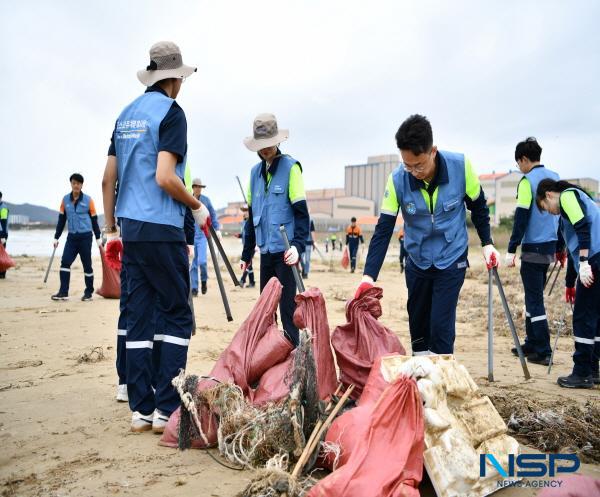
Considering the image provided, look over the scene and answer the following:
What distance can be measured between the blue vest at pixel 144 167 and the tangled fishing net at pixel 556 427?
2.31 meters

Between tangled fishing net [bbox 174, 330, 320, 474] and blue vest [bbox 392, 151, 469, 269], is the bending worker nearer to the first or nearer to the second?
blue vest [bbox 392, 151, 469, 269]

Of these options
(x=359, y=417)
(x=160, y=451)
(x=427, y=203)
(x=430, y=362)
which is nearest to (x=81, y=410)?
→ (x=160, y=451)

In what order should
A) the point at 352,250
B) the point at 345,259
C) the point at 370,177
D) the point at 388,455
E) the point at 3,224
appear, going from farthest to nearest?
1. the point at 370,177
2. the point at 345,259
3. the point at 352,250
4. the point at 3,224
5. the point at 388,455

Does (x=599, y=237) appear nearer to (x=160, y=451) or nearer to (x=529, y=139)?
(x=529, y=139)

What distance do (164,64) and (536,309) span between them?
4.18 metres

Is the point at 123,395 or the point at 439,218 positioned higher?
the point at 439,218

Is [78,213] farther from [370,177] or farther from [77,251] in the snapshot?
[370,177]

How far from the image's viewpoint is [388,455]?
2131mm

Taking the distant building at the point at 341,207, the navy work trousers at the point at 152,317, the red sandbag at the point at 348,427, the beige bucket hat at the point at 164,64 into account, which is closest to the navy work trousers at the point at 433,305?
the red sandbag at the point at 348,427

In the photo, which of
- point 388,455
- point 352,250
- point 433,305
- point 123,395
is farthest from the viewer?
point 352,250

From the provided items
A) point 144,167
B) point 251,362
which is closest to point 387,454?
point 251,362

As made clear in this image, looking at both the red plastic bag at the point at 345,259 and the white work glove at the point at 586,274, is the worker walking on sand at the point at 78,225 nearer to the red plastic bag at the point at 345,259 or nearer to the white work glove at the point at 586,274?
the white work glove at the point at 586,274

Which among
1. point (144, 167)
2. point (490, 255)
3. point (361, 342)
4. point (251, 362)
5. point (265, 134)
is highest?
point (265, 134)

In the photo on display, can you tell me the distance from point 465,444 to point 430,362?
0.38 m
